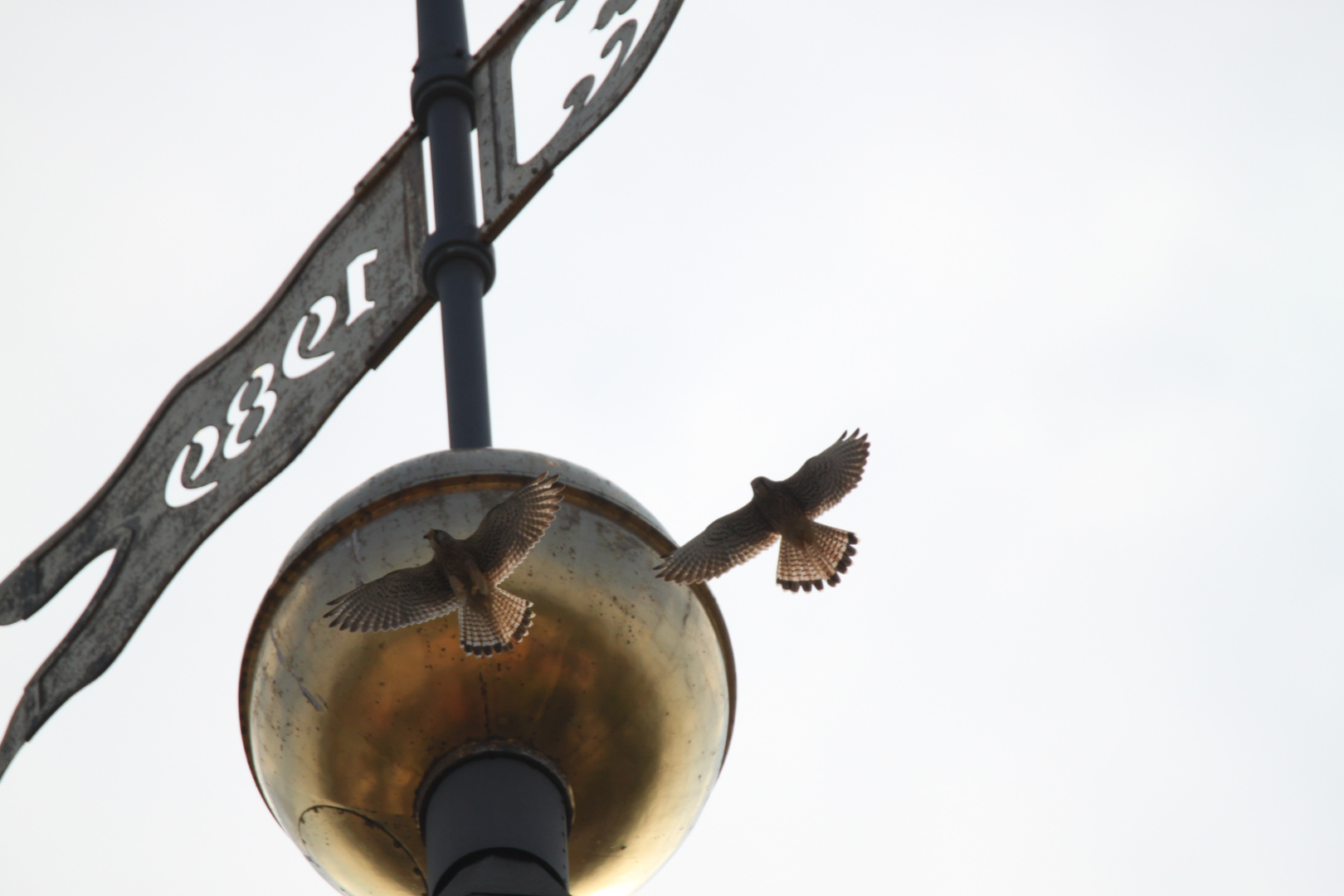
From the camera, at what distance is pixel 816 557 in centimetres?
786

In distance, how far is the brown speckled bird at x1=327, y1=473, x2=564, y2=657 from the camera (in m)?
7.72

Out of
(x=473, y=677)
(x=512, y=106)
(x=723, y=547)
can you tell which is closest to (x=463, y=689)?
(x=473, y=677)

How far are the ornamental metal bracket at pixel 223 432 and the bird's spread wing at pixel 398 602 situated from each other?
2367 millimetres

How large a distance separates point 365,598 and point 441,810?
0.98 meters

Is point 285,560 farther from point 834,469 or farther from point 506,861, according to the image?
point 834,469

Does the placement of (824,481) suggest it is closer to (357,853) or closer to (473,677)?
(473,677)

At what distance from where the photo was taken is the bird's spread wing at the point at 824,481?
7809 millimetres

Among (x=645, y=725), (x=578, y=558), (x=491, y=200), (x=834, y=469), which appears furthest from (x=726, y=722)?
(x=491, y=200)

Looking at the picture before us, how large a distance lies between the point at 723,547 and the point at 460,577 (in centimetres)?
96

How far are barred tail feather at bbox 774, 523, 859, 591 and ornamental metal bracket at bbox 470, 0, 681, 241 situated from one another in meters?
3.03

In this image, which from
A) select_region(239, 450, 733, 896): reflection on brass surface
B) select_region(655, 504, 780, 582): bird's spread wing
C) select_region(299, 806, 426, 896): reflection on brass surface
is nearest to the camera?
select_region(655, 504, 780, 582): bird's spread wing

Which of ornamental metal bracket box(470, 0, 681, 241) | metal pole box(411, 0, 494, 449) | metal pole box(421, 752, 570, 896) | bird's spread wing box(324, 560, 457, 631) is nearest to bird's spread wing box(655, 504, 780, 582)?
bird's spread wing box(324, 560, 457, 631)

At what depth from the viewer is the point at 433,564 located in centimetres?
777

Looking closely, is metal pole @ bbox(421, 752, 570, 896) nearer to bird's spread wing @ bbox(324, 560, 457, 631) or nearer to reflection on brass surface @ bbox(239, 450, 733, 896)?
reflection on brass surface @ bbox(239, 450, 733, 896)
